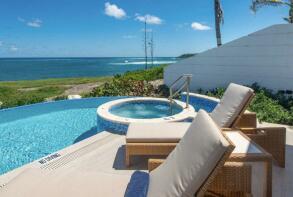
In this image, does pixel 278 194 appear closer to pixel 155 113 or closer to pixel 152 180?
pixel 152 180

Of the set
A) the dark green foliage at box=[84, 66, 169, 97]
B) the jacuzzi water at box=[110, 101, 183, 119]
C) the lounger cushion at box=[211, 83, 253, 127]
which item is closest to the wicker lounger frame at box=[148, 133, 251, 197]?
the lounger cushion at box=[211, 83, 253, 127]

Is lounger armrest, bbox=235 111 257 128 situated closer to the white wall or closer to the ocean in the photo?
the white wall

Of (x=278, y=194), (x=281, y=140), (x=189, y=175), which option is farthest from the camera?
(x=281, y=140)

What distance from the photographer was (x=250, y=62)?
9.98m

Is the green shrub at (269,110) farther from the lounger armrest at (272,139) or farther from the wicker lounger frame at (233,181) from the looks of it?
the wicker lounger frame at (233,181)

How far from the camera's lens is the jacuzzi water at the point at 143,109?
7969mm

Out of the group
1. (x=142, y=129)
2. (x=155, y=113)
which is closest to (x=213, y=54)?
(x=155, y=113)

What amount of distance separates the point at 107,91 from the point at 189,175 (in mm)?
9048

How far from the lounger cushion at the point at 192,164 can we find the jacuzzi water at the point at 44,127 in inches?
140

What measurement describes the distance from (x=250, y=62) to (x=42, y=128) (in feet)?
23.6

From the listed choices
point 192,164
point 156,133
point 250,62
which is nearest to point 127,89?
point 250,62

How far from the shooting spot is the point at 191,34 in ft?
162

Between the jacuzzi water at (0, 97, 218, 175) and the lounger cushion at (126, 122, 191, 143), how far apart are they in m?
2.22

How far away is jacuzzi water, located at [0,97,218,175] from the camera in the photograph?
573 cm
